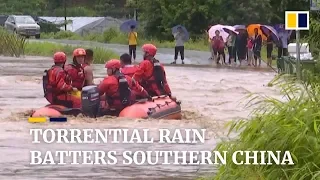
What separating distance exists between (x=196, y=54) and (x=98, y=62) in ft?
23.9

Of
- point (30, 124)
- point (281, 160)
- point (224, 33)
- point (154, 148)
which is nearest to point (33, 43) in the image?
point (224, 33)

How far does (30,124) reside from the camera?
651 inches

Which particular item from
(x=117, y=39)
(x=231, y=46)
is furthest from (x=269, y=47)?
(x=117, y=39)

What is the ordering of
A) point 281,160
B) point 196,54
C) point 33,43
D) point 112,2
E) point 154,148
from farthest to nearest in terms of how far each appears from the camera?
point 112,2
point 33,43
point 196,54
point 154,148
point 281,160

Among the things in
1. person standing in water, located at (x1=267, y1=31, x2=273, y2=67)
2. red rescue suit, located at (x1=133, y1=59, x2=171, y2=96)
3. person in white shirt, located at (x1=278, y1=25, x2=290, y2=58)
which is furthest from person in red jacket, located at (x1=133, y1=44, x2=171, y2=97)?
person in white shirt, located at (x1=278, y1=25, x2=290, y2=58)

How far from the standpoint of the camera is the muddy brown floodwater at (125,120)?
1080 centimetres

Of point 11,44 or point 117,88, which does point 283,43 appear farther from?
point 117,88

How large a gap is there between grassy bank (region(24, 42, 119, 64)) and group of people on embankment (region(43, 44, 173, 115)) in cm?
1818

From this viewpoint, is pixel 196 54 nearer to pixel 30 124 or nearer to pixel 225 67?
pixel 225 67

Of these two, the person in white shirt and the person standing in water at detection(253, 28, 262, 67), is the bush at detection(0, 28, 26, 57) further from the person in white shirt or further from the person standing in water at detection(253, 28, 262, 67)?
the person in white shirt

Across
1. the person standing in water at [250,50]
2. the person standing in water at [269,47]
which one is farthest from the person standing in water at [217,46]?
the person standing in water at [269,47]

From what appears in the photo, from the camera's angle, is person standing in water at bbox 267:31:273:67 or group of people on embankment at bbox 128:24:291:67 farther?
group of people on embankment at bbox 128:24:291:67

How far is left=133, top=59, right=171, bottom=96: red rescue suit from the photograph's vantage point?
54.9 feet

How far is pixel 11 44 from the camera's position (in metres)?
39.8
